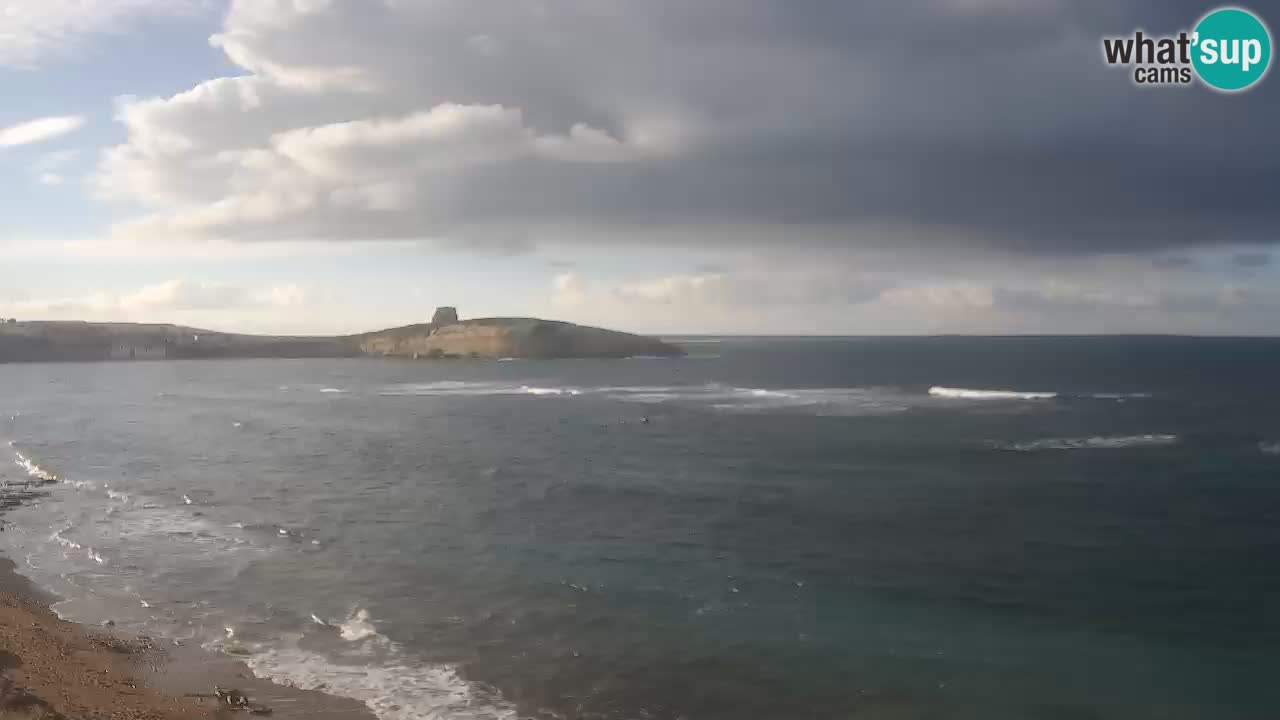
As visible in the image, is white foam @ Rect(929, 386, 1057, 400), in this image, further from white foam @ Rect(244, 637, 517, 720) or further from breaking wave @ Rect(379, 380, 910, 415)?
white foam @ Rect(244, 637, 517, 720)

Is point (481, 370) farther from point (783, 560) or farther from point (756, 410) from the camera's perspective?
point (783, 560)

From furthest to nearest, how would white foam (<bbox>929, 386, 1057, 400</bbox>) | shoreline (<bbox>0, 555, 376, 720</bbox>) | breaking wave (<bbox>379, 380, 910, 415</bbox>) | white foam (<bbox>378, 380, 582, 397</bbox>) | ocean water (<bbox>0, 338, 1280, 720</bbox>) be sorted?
white foam (<bbox>378, 380, 582, 397</bbox>), white foam (<bbox>929, 386, 1057, 400</bbox>), breaking wave (<bbox>379, 380, 910, 415</bbox>), ocean water (<bbox>0, 338, 1280, 720</bbox>), shoreline (<bbox>0, 555, 376, 720</bbox>)

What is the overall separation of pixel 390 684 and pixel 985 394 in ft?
312

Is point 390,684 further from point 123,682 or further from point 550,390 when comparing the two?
point 550,390

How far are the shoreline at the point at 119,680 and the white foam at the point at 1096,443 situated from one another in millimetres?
51372

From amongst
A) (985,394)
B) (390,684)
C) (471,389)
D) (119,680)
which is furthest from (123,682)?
(471,389)

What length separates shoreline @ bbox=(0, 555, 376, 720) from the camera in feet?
60.4

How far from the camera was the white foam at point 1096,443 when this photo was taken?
57.5 m

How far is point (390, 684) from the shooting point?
2103cm

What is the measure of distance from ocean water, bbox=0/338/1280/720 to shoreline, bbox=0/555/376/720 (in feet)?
2.68

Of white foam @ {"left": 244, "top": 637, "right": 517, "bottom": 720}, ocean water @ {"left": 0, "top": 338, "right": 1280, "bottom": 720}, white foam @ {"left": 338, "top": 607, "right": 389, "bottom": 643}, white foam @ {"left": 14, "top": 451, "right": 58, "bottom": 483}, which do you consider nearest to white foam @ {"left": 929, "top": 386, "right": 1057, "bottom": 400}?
ocean water @ {"left": 0, "top": 338, "right": 1280, "bottom": 720}

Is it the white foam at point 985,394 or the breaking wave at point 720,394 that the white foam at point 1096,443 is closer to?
the breaking wave at point 720,394

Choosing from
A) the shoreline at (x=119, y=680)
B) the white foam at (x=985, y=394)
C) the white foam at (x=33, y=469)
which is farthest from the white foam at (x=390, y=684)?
the white foam at (x=985, y=394)

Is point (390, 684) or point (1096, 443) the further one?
point (1096, 443)
